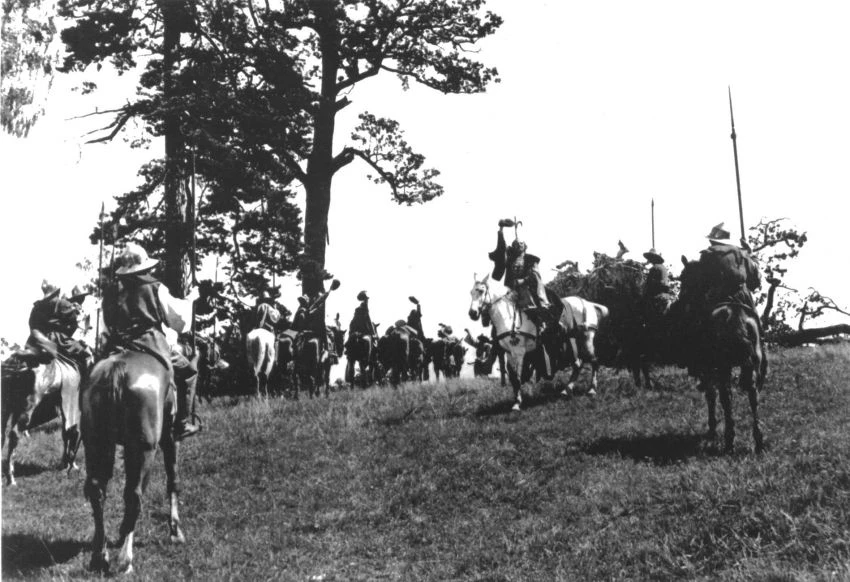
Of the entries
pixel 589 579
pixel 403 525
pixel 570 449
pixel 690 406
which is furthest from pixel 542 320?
pixel 589 579

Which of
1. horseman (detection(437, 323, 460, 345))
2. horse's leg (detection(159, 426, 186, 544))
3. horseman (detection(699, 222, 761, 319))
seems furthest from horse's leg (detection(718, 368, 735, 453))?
horseman (detection(437, 323, 460, 345))

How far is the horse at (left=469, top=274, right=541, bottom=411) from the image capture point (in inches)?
634

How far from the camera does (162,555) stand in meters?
9.10

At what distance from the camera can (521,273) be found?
1661cm

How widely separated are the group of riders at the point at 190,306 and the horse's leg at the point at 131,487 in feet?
2.78

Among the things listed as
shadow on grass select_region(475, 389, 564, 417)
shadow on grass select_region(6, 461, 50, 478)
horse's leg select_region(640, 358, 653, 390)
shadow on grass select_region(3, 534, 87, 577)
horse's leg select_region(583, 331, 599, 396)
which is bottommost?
shadow on grass select_region(3, 534, 87, 577)

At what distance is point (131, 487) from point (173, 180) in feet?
53.2

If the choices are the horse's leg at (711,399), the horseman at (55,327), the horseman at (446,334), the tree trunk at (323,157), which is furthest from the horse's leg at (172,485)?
the horseman at (446,334)

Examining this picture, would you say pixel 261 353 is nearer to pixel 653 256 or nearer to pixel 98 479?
pixel 653 256

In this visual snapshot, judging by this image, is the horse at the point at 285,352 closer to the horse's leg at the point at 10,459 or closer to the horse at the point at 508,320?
the horse at the point at 508,320

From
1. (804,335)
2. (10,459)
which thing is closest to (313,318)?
(10,459)

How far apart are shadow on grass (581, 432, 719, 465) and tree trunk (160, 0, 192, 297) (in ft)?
37.7

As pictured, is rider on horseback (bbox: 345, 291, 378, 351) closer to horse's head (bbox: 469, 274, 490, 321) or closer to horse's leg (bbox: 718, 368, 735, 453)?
horse's head (bbox: 469, 274, 490, 321)

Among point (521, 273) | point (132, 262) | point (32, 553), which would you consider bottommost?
point (32, 553)
